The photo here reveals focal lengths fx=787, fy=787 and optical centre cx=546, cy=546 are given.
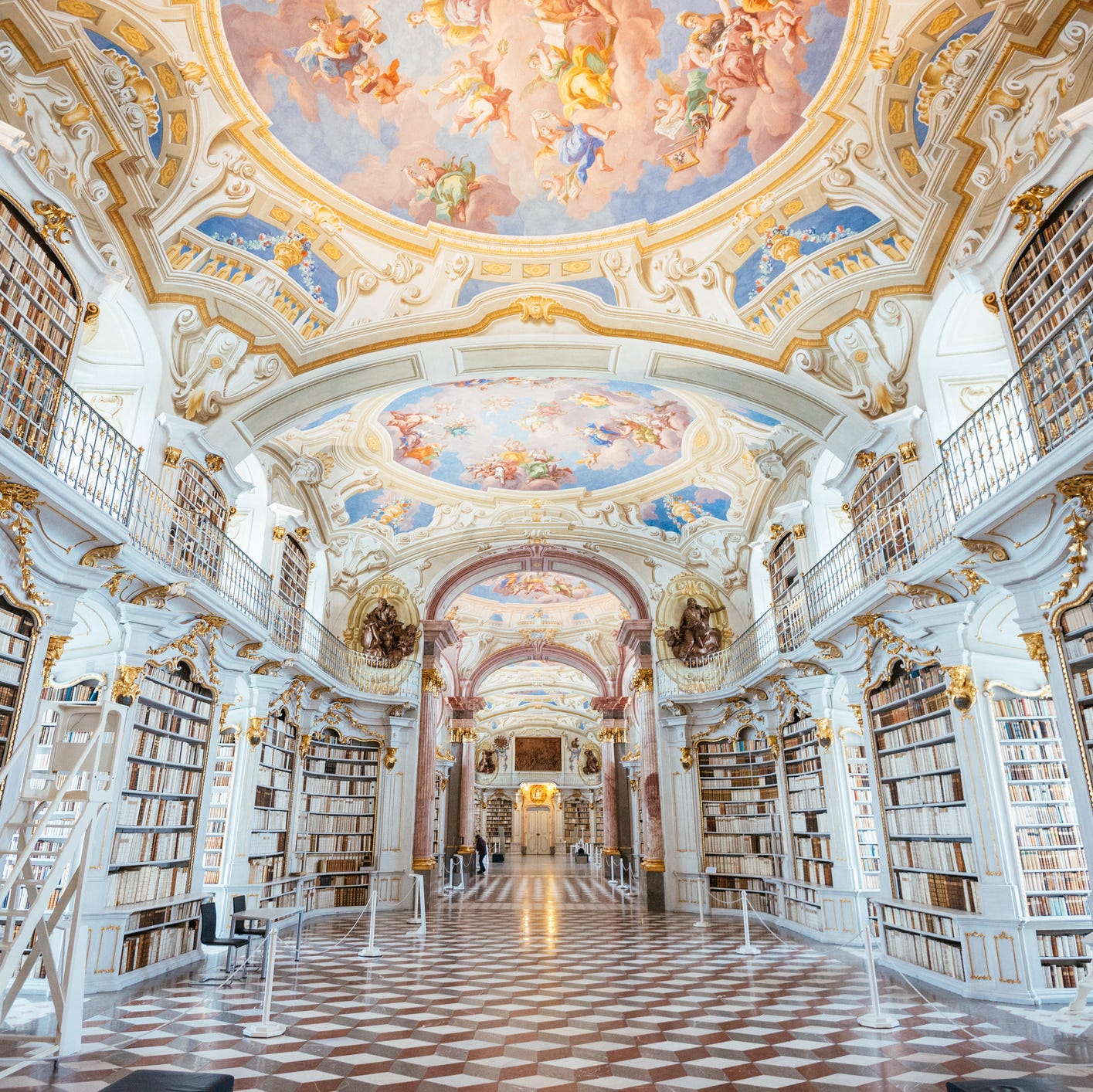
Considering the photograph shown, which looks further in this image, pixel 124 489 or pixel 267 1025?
pixel 124 489

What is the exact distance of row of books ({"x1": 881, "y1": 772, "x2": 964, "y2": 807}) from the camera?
7.80 m

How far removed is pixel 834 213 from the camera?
8641 mm

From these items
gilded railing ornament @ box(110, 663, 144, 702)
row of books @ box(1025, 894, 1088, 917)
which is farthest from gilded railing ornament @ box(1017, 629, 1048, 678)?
gilded railing ornament @ box(110, 663, 144, 702)

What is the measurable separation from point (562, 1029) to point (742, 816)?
9.29 m

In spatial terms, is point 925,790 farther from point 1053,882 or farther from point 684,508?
point 684,508

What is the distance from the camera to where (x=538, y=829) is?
3988 cm

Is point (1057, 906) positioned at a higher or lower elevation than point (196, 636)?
lower

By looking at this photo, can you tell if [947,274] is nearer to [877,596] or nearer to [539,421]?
[877,596]

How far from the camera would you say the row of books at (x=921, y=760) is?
26.1 ft

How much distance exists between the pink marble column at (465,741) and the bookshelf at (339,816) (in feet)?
34.1

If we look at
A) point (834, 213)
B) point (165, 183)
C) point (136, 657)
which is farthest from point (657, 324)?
point (136, 657)

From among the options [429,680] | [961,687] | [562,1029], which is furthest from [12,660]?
[429,680]

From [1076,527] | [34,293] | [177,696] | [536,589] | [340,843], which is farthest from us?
[536,589]

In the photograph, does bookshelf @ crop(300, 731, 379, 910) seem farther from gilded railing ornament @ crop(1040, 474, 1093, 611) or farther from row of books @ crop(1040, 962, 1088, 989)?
gilded railing ornament @ crop(1040, 474, 1093, 611)
